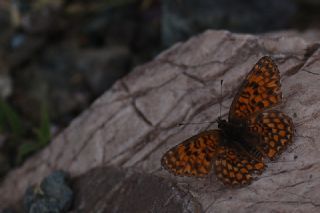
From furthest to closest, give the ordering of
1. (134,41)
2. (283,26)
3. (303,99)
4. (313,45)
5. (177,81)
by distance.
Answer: (134,41) < (283,26) < (177,81) < (313,45) < (303,99)

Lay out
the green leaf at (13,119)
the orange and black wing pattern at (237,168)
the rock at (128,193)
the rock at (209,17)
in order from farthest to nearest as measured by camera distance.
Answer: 1. the rock at (209,17)
2. the green leaf at (13,119)
3. the rock at (128,193)
4. the orange and black wing pattern at (237,168)

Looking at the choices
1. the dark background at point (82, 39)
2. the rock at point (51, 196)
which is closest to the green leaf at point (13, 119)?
the dark background at point (82, 39)

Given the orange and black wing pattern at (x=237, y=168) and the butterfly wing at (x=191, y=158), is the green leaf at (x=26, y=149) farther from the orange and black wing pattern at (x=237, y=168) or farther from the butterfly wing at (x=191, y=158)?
the orange and black wing pattern at (x=237, y=168)

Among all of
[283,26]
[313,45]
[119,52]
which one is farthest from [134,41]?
[313,45]

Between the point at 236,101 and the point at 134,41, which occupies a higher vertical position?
the point at 236,101

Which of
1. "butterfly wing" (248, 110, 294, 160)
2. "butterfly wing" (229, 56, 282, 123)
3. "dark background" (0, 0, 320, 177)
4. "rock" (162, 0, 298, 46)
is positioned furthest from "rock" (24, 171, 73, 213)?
"rock" (162, 0, 298, 46)

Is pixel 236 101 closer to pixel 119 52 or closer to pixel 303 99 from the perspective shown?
pixel 303 99
